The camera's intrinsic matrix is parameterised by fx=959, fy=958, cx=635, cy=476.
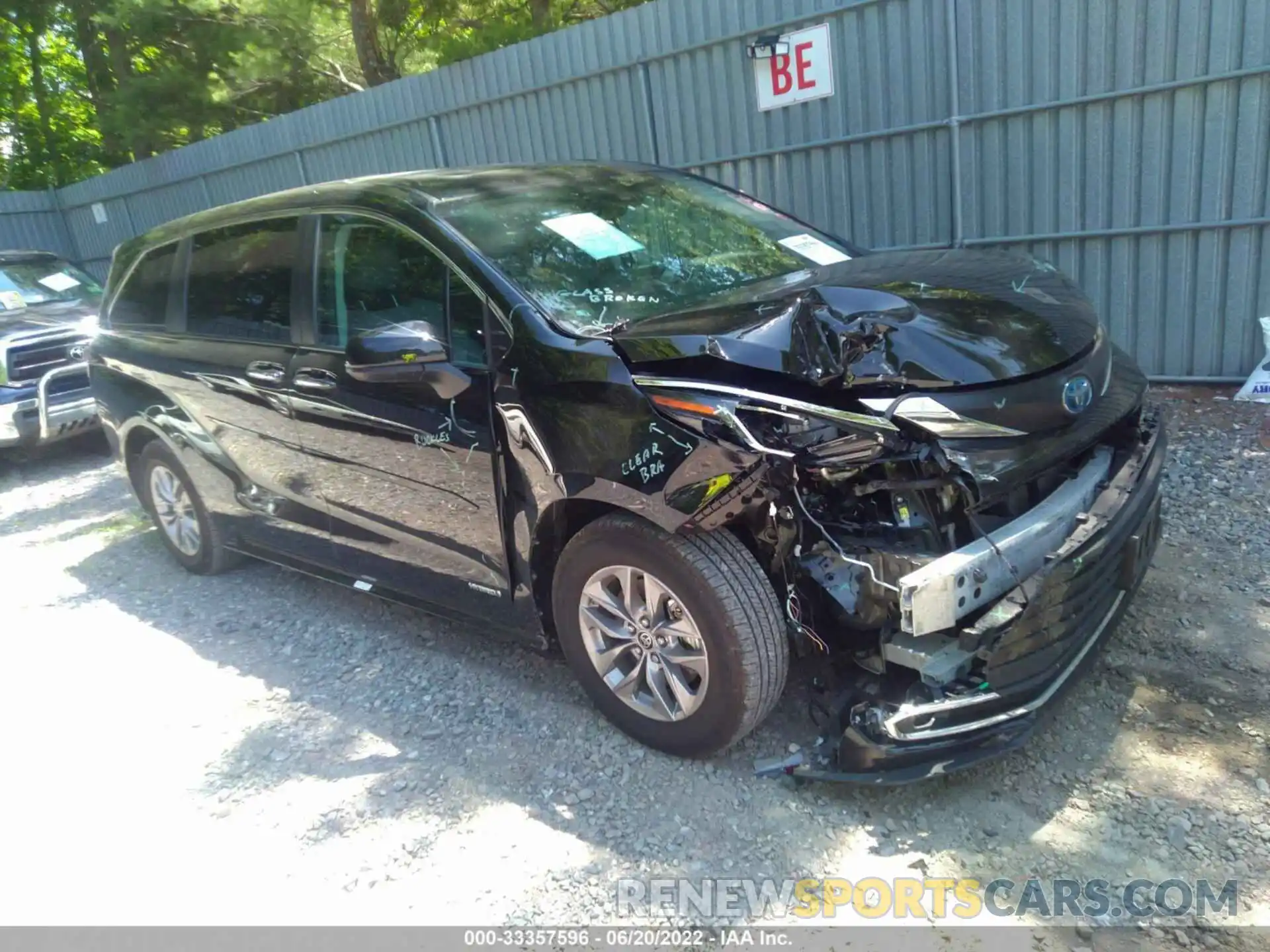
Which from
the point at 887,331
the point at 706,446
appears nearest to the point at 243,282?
the point at 706,446

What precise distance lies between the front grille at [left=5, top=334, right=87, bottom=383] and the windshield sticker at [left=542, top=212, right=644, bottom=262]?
5.61 m

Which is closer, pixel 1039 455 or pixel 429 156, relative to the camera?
pixel 1039 455

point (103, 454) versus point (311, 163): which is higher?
point (311, 163)

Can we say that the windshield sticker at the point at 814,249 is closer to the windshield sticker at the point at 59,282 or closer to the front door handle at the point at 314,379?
the front door handle at the point at 314,379

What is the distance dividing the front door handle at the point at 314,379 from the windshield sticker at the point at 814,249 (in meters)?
1.94

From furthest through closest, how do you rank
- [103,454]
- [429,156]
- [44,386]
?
[429,156], [103,454], [44,386]

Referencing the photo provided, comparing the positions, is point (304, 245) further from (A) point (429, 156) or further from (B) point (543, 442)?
(A) point (429, 156)

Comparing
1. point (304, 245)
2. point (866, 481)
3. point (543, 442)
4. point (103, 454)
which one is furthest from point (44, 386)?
point (866, 481)

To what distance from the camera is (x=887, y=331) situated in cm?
281

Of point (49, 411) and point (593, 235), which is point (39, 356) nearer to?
point (49, 411)

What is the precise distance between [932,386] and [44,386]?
7.47 meters

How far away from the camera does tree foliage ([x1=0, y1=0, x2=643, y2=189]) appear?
11.4 meters

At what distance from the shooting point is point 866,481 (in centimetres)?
272

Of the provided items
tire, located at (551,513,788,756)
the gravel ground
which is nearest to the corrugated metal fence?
the gravel ground
